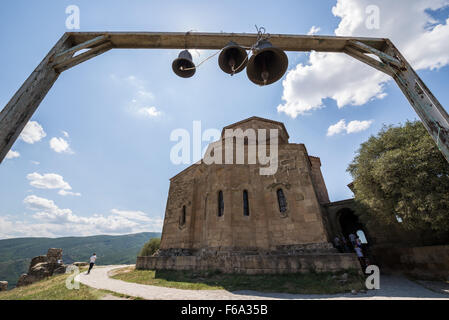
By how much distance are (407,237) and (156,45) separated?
15828 mm

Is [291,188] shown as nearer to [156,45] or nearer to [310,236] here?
[310,236]

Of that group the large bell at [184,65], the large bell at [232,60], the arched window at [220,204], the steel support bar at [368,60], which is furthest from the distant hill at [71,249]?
the steel support bar at [368,60]

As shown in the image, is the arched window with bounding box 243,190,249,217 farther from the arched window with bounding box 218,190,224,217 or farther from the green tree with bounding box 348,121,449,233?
the green tree with bounding box 348,121,449,233

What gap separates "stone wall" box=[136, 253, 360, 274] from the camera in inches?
294

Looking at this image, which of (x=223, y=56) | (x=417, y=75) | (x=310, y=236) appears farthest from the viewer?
(x=310, y=236)

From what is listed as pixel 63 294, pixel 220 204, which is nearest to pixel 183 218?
pixel 220 204

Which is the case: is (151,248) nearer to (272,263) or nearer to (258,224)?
(258,224)

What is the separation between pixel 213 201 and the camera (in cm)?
1192

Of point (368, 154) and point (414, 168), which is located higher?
point (368, 154)

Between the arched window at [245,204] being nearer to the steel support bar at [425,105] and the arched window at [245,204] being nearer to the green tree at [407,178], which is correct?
the green tree at [407,178]

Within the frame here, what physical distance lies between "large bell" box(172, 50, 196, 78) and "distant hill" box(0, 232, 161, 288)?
108m

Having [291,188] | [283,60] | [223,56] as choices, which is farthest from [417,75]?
[291,188]

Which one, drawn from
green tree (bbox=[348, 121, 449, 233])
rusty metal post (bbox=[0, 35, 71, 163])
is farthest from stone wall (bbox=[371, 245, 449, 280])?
rusty metal post (bbox=[0, 35, 71, 163])

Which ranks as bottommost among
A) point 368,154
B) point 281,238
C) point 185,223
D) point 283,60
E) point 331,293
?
point 331,293
